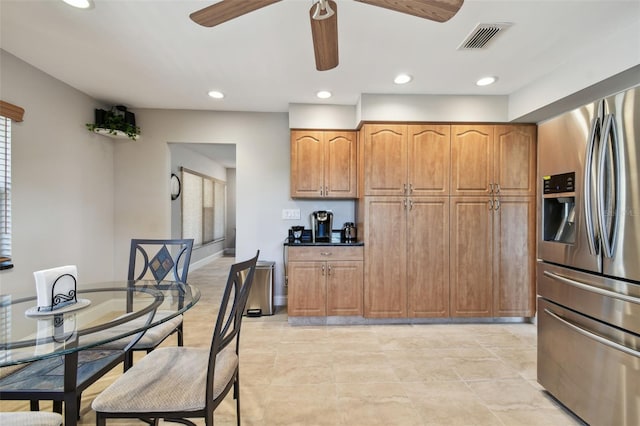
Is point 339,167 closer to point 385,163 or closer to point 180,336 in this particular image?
point 385,163

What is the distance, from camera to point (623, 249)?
1448mm

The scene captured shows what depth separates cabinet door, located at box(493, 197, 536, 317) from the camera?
3291mm

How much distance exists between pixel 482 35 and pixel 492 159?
1.53m

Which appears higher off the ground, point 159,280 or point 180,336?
point 159,280

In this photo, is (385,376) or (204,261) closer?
(385,376)

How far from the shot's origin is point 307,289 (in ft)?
10.7

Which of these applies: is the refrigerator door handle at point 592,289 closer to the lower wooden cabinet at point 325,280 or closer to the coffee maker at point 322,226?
the lower wooden cabinet at point 325,280

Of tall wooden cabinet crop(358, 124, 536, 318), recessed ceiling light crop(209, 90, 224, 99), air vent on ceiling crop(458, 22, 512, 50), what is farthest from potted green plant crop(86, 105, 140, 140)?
air vent on ceiling crop(458, 22, 512, 50)

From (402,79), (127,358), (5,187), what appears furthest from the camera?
(402,79)

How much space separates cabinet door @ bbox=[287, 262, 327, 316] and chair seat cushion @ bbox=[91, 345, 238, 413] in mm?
1702

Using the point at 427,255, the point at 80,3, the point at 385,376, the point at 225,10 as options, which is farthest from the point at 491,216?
the point at 80,3

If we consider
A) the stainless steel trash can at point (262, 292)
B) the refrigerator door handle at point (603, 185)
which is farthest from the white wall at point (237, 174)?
the refrigerator door handle at point (603, 185)

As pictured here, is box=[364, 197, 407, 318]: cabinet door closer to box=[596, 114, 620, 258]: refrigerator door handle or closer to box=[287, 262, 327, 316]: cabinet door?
box=[287, 262, 327, 316]: cabinet door

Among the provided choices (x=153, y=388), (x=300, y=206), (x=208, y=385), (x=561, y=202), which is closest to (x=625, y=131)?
(x=561, y=202)
